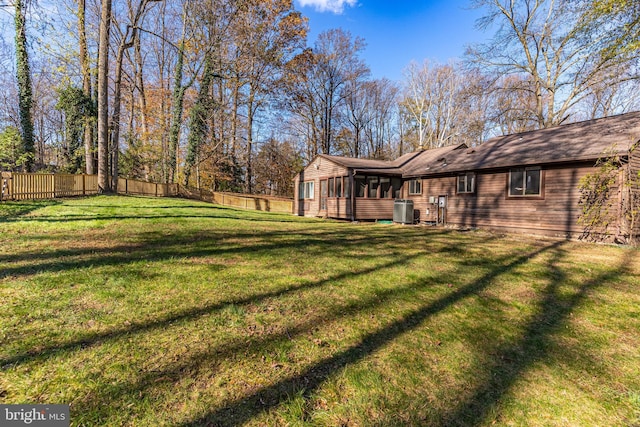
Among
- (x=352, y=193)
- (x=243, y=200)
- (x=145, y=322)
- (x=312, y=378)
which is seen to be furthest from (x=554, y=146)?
(x=243, y=200)

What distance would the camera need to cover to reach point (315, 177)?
66.9 ft

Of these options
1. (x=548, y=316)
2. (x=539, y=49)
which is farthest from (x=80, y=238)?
(x=539, y=49)

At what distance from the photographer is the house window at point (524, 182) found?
11727mm

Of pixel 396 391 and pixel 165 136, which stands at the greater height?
pixel 165 136

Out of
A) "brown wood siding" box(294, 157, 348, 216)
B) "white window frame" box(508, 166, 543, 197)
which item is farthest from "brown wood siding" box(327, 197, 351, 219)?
"white window frame" box(508, 166, 543, 197)

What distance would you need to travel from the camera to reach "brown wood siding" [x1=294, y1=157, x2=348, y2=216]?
60.1ft

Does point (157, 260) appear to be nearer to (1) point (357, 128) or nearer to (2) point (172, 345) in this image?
(2) point (172, 345)

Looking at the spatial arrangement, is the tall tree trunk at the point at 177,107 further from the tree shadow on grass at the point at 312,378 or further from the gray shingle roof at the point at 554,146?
the tree shadow on grass at the point at 312,378

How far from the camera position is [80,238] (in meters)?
5.77

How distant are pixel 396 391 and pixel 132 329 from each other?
254cm

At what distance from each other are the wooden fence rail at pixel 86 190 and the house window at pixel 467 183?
13.8m

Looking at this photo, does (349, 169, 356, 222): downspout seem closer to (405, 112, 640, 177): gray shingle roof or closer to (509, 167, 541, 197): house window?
(405, 112, 640, 177): gray shingle roof

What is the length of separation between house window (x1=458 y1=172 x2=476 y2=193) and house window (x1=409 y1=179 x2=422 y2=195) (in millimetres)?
2622

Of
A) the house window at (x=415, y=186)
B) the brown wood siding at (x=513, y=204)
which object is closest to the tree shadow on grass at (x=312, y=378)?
the brown wood siding at (x=513, y=204)
